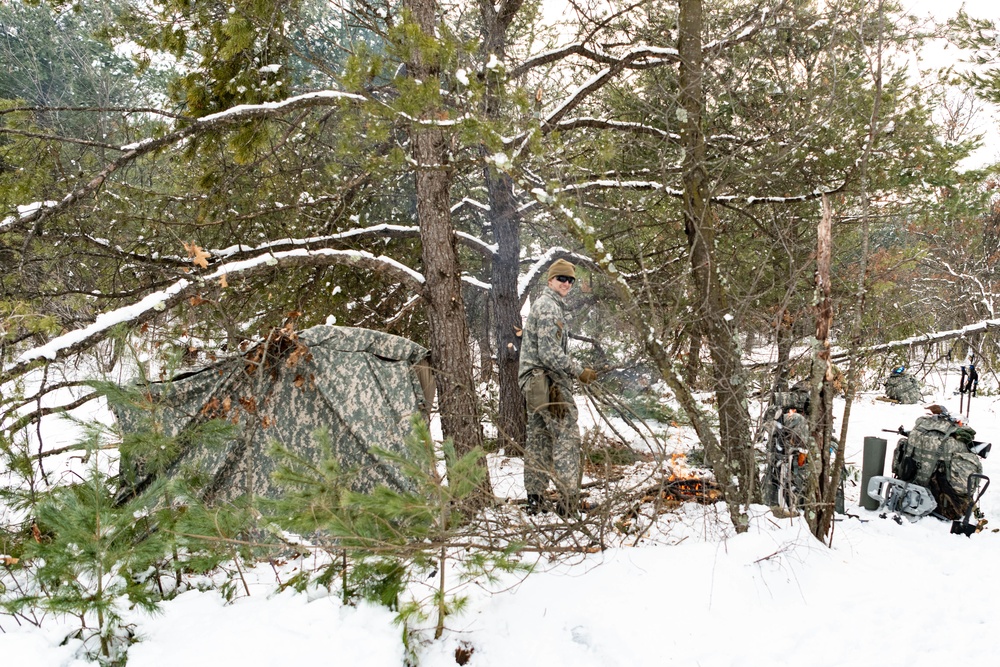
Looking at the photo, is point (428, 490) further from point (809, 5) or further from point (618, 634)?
point (809, 5)

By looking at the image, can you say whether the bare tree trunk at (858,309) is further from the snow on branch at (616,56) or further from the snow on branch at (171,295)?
the snow on branch at (171,295)

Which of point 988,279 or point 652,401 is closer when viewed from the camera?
point 652,401

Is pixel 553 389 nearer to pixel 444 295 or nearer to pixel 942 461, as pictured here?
pixel 444 295

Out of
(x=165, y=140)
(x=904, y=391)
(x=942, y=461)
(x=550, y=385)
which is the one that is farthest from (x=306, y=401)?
(x=904, y=391)

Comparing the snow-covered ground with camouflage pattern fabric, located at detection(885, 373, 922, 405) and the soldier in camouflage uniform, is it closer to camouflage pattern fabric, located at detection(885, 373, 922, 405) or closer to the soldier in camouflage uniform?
the soldier in camouflage uniform

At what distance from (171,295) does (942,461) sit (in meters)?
6.59

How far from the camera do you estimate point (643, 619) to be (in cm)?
294

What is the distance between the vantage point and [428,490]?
2.66m

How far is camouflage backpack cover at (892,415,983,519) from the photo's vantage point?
213 inches

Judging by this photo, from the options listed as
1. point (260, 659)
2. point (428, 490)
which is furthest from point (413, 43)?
point (260, 659)

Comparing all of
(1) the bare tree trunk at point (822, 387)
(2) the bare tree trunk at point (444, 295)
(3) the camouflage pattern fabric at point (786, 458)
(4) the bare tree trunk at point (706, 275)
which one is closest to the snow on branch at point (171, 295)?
(2) the bare tree trunk at point (444, 295)

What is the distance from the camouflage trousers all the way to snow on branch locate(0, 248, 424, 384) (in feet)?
4.90

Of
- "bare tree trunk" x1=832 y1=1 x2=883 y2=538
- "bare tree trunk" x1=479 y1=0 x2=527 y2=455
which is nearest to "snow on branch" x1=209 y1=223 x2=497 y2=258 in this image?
"bare tree trunk" x1=479 y1=0 x2=527 y2=455

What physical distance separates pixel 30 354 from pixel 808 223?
691cm
